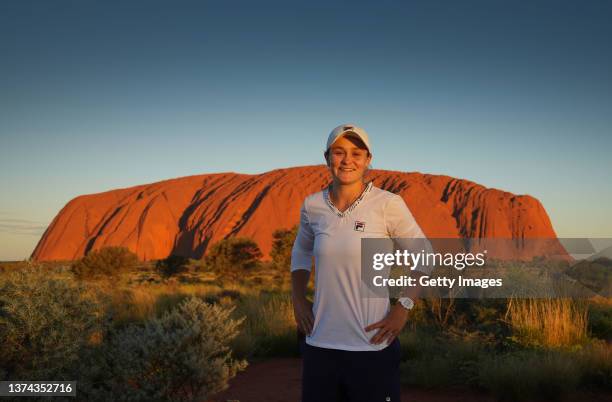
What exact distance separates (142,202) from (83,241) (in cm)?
799

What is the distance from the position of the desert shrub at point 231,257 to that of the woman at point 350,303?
24.5 meters

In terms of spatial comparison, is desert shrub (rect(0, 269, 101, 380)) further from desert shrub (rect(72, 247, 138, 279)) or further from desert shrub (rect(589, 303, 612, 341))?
desert shrub (rect(72, 247, 138, 279))

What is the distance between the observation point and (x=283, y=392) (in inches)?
258

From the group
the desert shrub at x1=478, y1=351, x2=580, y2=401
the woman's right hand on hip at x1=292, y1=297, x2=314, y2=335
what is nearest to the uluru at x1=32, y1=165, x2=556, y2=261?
the desert shrub at x1=478, y1=351, x2=580, y2=401

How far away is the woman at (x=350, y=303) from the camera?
7.72 feet

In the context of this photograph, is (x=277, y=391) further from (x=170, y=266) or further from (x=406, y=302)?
(x=170, y=266)

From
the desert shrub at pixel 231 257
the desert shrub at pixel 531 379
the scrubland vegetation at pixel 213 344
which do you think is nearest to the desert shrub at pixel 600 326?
the scrubland vegetation at pixel 213 344

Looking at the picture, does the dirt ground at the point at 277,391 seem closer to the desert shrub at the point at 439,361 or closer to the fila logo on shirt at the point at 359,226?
the desert shrub at the point at 439,361

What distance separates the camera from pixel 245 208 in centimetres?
5506

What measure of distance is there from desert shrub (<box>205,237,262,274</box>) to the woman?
80.3ft

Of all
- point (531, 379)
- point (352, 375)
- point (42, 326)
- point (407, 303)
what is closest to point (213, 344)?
point (42, 326)

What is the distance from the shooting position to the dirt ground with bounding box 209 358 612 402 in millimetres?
6155

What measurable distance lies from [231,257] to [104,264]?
6136 millimetres

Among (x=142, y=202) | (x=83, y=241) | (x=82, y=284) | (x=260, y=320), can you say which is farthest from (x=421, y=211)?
(x=82, y=284)
